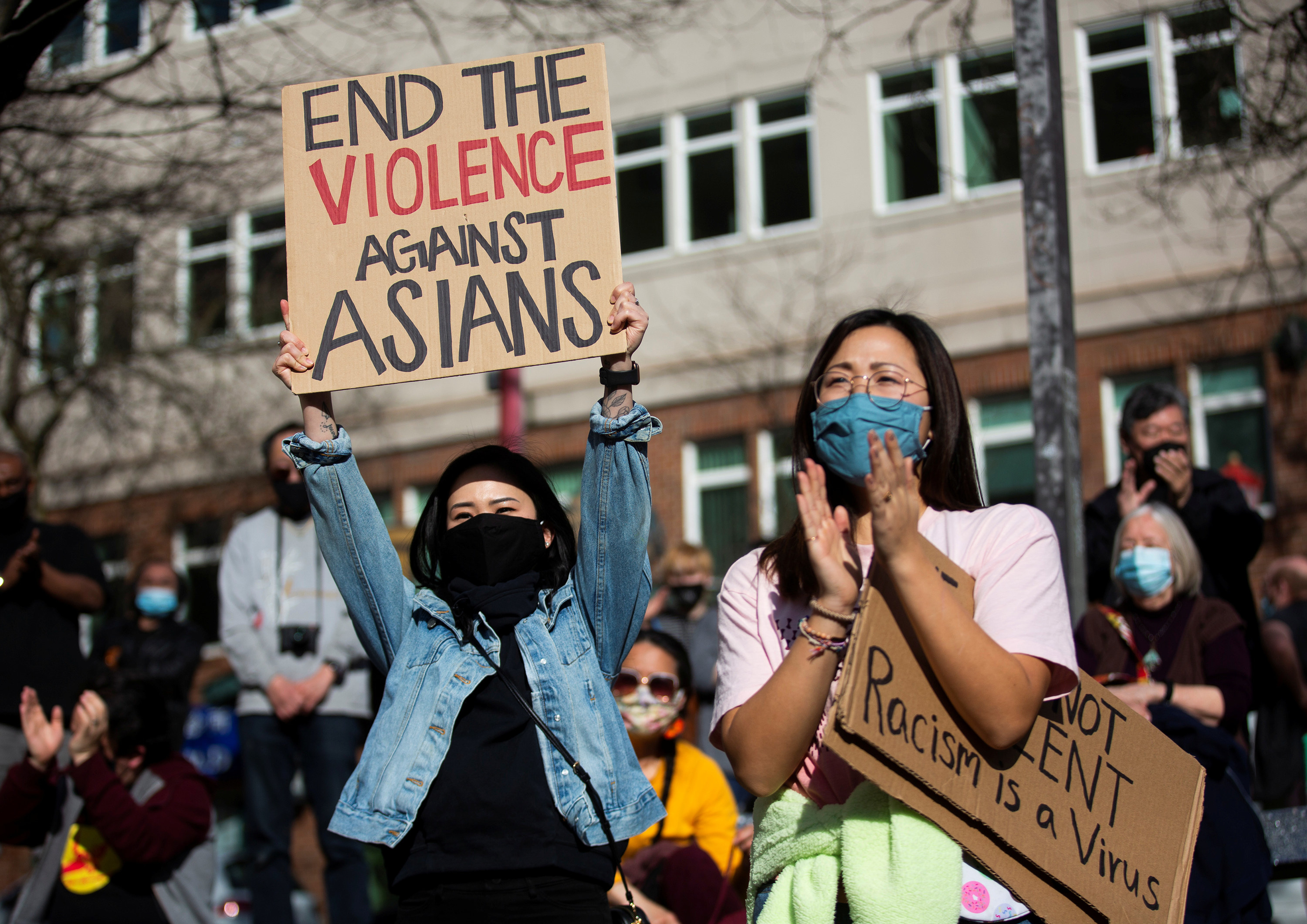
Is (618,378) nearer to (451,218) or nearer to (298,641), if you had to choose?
(451,218)

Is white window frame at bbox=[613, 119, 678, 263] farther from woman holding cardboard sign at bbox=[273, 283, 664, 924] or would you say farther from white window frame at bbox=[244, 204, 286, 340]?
woman holding cardboard sign at bbox=[273, 283, 664, 924]

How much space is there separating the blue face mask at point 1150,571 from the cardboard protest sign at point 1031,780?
2.18 metres

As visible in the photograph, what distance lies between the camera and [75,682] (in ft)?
20.4

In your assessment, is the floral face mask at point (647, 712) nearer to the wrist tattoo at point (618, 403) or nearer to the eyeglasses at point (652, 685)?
the eyeglasses at point (652, 685)

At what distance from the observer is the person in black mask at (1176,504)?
5.69 m

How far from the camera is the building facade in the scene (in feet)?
47.1

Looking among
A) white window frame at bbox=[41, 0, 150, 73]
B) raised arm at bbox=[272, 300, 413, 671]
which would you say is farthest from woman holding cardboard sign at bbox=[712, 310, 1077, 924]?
white window frame at bbox=[41, 0, 150, 73]

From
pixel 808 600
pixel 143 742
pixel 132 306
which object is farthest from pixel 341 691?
pixel 132 306

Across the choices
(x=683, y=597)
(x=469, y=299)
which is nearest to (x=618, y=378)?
(x=469, y=299)

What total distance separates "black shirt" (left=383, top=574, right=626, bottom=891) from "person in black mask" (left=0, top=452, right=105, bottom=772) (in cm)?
324

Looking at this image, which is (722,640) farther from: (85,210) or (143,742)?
(85,210)

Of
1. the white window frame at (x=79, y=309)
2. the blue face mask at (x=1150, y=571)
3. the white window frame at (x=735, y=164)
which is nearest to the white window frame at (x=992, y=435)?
the white window frame at (x=735, y=164)

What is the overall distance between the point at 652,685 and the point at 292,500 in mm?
2142

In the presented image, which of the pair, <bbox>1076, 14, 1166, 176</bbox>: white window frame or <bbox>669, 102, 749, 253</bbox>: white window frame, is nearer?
<bbox>1076, 14, 1166, 176</bbox>: white window frame
